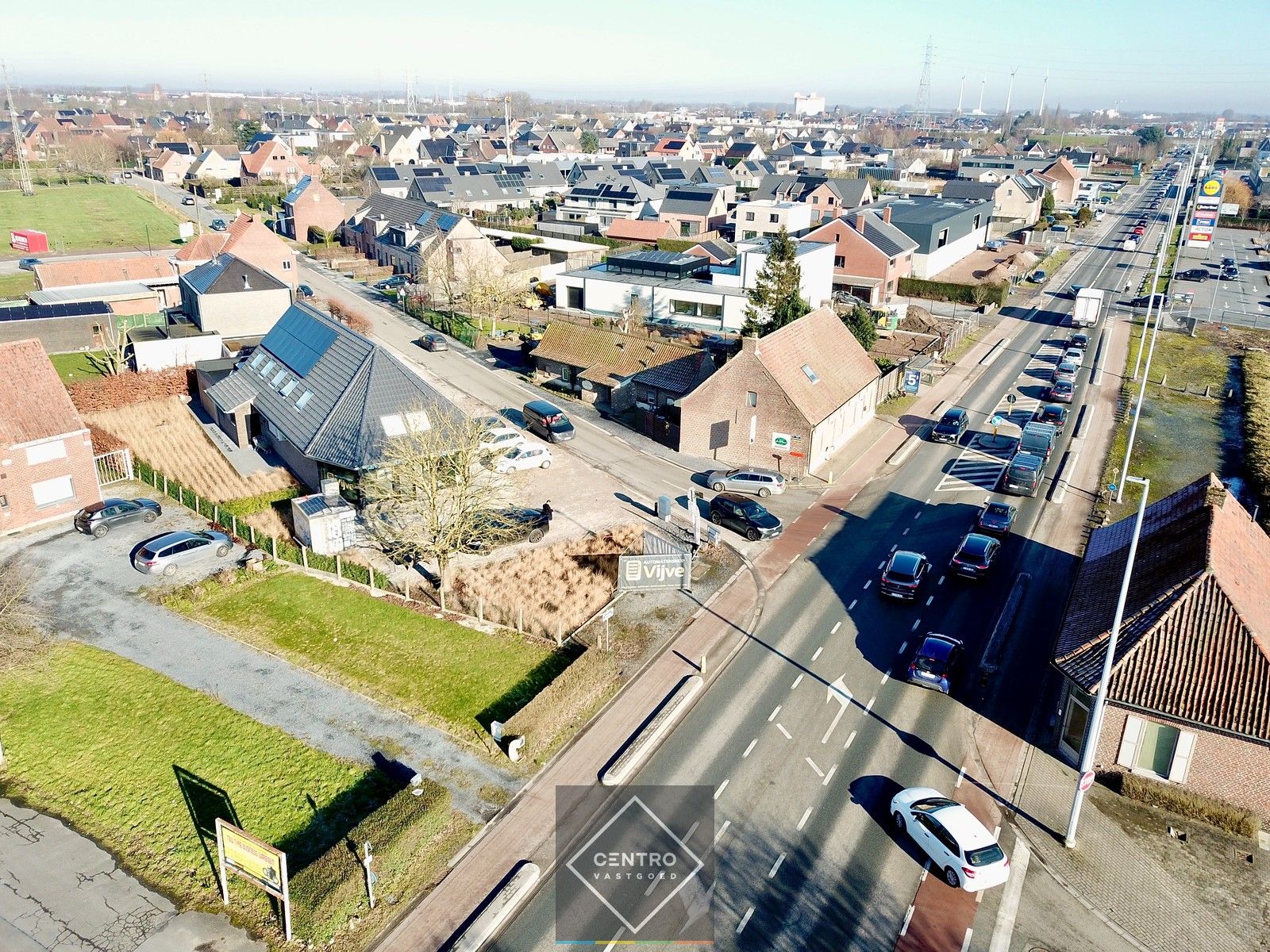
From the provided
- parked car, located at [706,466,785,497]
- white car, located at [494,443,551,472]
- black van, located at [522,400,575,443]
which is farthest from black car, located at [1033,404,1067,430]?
white car, located at [494,443,551,472]

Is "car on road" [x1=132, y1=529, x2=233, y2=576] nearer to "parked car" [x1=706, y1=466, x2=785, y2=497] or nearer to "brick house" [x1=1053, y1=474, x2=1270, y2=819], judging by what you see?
"parked car" [x1=706, y1=466, x2=785, y2=497]

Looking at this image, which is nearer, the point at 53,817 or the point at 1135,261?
the point at 53,817

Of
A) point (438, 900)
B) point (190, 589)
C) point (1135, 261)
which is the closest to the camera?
point (438, 900)

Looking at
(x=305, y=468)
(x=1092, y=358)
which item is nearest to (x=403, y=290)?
(x=305, y=468)

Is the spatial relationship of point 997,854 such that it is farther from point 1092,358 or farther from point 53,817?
point 1092,358

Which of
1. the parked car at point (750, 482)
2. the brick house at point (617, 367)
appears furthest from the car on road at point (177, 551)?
the brick house at point (617, 367)

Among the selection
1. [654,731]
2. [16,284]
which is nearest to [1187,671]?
[654,731]
